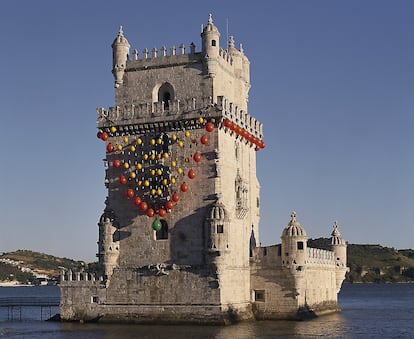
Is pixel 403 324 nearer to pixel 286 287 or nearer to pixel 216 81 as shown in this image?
pixel 286 287

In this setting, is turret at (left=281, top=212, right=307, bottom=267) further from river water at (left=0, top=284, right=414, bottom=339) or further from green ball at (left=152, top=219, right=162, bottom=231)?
green ball at (left=152, top=219, right=162, bottom=231)

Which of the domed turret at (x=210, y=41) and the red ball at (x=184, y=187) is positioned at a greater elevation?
the domed turret at (x=210, y=41)

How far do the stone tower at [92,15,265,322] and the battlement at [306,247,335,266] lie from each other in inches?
213

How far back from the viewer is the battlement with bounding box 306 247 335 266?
69.3 m

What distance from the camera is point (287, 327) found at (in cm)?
6297

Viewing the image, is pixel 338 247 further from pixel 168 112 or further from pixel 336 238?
pixel 168 112

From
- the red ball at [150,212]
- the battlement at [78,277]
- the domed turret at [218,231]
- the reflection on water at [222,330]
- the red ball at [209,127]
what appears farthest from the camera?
the battlement at [78,277]

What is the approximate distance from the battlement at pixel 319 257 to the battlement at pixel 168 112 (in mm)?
12108

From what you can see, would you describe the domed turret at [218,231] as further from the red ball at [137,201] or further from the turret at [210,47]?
the turret at [210,47]

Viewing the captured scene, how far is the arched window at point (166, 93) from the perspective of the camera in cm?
6706

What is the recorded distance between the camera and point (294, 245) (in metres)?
66.1

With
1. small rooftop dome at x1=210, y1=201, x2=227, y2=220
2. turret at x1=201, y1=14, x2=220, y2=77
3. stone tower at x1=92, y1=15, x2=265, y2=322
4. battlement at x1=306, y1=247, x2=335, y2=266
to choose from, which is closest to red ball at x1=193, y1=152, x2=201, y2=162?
stone tower at x1=92, y1=15, x2=265, y2=322

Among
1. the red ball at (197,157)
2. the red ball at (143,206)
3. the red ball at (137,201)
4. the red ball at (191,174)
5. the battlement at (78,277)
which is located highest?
the red ball at (197,157)

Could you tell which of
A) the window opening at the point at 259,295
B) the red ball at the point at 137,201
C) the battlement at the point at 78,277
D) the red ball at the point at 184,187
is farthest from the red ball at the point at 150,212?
the window opening at the point at 259,295
